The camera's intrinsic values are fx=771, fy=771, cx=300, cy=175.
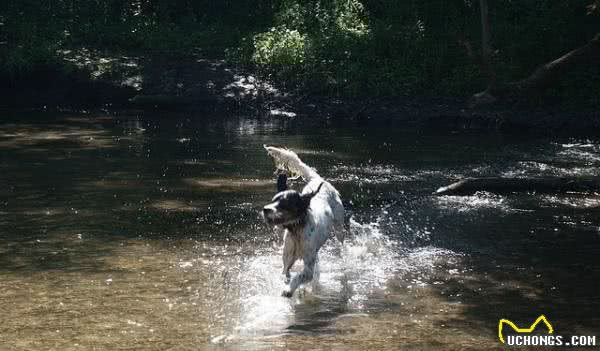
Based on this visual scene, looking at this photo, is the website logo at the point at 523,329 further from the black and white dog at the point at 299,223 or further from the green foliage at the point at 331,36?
the green foliage at the point at 331,36

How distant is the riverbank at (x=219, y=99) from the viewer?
19781 mm

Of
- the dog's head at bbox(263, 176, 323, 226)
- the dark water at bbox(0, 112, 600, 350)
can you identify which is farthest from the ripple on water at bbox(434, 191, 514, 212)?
the dog's head at bbox(263, 176, 323, 226)

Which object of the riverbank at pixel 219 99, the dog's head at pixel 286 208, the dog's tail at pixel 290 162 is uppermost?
the riverbank at pixel 219 99

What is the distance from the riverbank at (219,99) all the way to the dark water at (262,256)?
443 centimetres

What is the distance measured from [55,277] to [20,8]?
2356cm

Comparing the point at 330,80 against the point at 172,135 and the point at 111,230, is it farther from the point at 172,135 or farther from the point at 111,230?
the point at 111,230

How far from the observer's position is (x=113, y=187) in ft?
39.9

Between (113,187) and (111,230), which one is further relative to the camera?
(113,187)

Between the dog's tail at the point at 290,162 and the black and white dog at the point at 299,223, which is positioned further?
the dog's tail at the point at 290,162

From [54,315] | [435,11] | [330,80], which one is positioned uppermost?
[435,11]

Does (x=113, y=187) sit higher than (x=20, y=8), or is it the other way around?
(x=20, y=8)

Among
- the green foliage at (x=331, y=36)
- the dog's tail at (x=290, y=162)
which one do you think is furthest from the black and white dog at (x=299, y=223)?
the green foliage at (x=331, y=36)

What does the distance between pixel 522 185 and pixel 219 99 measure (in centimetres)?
1240

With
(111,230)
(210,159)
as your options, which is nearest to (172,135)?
(210,159)
